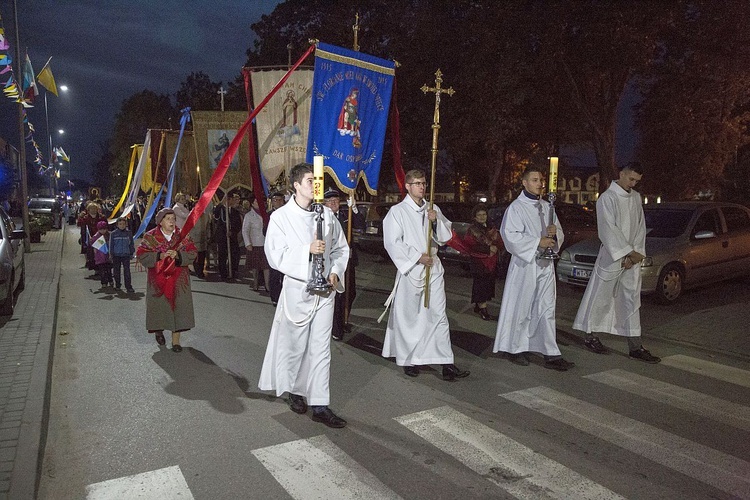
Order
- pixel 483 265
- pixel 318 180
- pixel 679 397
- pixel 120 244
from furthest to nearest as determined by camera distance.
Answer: pixel 120 244, pixel 483 265, pixel 679 397, pixel 318 180

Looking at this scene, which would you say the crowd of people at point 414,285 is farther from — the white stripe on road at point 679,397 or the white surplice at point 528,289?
the white stripe on road at point 679,397

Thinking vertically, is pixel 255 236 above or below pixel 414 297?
above

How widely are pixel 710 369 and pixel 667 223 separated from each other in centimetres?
475

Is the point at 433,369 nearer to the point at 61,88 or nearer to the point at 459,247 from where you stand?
the point at 459,247

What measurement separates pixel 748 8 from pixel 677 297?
33.0ft

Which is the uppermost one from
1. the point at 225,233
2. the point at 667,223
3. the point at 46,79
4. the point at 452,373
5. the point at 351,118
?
the point at 46,79

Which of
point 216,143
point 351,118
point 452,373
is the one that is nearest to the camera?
point 452,373

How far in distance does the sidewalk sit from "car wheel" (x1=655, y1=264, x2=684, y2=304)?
844 centimetres

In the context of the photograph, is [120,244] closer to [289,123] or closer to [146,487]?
[289,123]

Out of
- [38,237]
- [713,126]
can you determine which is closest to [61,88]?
[38,237]

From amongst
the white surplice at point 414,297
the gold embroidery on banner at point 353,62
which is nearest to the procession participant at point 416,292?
the white surplice at point 414,297

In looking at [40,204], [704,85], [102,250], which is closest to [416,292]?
[102,250]

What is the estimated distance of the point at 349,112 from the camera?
785 centimetres

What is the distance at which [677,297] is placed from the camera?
9.84 meters
